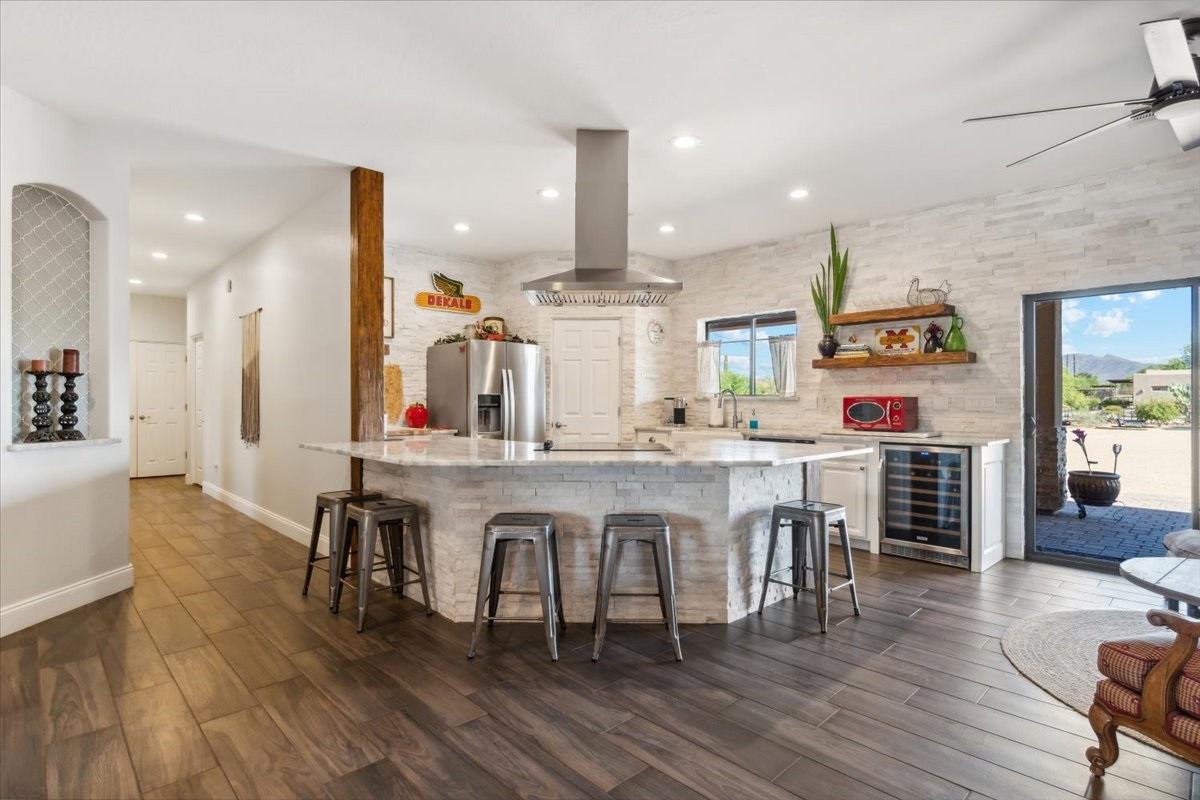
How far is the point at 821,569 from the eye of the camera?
3029 millimetres

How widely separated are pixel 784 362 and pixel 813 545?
302 centimetres

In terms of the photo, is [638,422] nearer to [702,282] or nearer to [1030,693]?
[702,282]

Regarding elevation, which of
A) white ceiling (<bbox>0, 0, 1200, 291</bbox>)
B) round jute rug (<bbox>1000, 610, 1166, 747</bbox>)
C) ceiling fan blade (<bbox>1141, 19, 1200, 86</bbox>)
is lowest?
round jute rug (<bbox>1000, 610, 1166, 747</bbox>)

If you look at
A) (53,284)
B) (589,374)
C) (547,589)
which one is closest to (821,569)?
(547,589)

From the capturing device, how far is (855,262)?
5305 millimetres

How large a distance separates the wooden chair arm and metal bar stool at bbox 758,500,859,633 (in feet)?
4.24

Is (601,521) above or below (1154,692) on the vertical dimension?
above

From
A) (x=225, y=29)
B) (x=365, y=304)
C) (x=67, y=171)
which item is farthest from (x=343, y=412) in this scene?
(x=225, y=29)

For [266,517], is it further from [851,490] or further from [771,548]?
[851,490]

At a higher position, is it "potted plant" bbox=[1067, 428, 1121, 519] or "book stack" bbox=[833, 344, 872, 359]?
"book stack" bbox=[833, 344, 872, 359]

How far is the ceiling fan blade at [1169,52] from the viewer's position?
222 cm

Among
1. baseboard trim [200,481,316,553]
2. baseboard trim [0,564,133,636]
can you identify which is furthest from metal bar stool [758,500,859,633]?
baseboard trim [0,564,133,636]

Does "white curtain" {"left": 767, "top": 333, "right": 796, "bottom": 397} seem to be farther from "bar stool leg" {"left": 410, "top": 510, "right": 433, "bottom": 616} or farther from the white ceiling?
"bar stool leg" {"left": 410, "top": 510, "right": 433, "bottom": 616}

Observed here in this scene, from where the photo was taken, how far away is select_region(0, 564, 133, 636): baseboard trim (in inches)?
119
